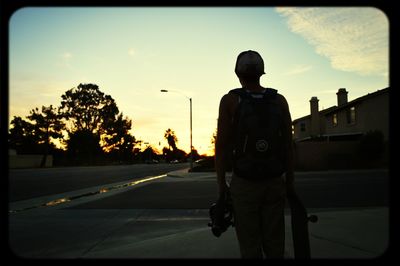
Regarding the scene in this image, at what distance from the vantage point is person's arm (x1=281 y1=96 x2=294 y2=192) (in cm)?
231

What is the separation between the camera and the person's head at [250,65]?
2.33 metres

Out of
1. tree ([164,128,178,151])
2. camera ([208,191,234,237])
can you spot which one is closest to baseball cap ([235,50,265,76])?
camera ([208,191,234,237])

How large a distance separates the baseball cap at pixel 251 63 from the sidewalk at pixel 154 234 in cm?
148

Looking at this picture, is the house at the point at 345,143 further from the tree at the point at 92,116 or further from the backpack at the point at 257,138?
the tree at the point at 92,116

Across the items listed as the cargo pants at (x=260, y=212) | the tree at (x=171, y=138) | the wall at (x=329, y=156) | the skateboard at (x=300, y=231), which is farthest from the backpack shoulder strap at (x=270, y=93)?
the tree at (x=171, y=138)

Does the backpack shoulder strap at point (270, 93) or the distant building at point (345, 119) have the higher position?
the distant building at point (345, 119)

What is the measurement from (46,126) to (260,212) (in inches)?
3065

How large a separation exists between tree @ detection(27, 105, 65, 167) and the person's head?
242ft

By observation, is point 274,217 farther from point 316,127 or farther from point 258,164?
point 316,127

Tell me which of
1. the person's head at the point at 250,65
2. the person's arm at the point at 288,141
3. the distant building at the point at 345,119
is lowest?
the person's arm at the point at 288,141

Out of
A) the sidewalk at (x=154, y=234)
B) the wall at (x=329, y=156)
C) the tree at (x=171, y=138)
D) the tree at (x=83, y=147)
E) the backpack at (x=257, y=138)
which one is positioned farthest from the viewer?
the tree at (x=171, y=138)

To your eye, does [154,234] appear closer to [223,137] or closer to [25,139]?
[223,137]

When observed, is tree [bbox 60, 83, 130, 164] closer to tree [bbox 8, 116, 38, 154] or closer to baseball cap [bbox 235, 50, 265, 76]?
tree [bbox 8, 116, 38, 154]
